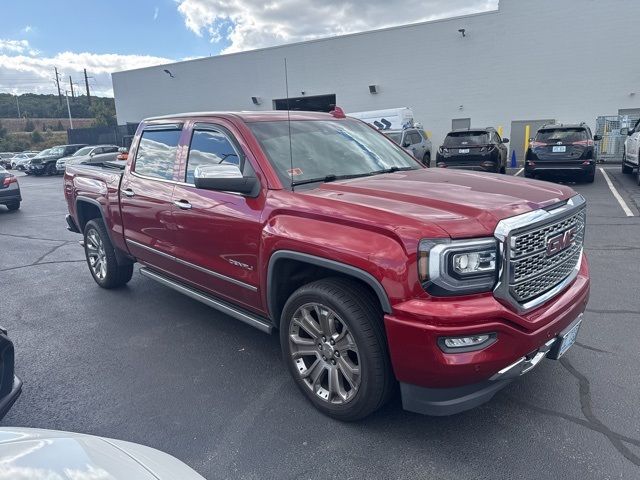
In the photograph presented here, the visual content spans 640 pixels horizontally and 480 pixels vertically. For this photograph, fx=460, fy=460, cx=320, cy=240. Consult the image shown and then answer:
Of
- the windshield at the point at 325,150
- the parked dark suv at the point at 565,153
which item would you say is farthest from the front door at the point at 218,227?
the parked dark suv at the point at 565,153

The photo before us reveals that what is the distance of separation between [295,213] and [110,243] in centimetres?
334

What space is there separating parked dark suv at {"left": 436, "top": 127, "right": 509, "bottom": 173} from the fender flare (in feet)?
36.6

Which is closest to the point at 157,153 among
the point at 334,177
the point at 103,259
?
the point at 103,259

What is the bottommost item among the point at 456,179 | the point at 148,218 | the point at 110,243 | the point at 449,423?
the point at 449,423

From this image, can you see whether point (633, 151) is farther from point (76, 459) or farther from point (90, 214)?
point (76, 459)

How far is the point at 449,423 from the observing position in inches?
114

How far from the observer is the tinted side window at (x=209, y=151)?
3598mm

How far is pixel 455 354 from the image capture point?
2316 millimetres

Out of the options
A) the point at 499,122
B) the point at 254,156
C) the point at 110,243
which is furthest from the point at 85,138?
the point at 254,156

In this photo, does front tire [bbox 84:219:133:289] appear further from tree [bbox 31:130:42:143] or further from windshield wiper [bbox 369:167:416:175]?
tree [bbox 31:130:42:143]

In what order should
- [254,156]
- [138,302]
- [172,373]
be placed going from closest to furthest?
[254,156], [172,373], [138,302]

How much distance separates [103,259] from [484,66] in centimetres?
2244

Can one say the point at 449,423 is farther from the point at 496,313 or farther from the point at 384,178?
the point at 384,178

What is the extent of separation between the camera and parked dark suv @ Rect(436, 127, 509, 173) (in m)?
13.4
